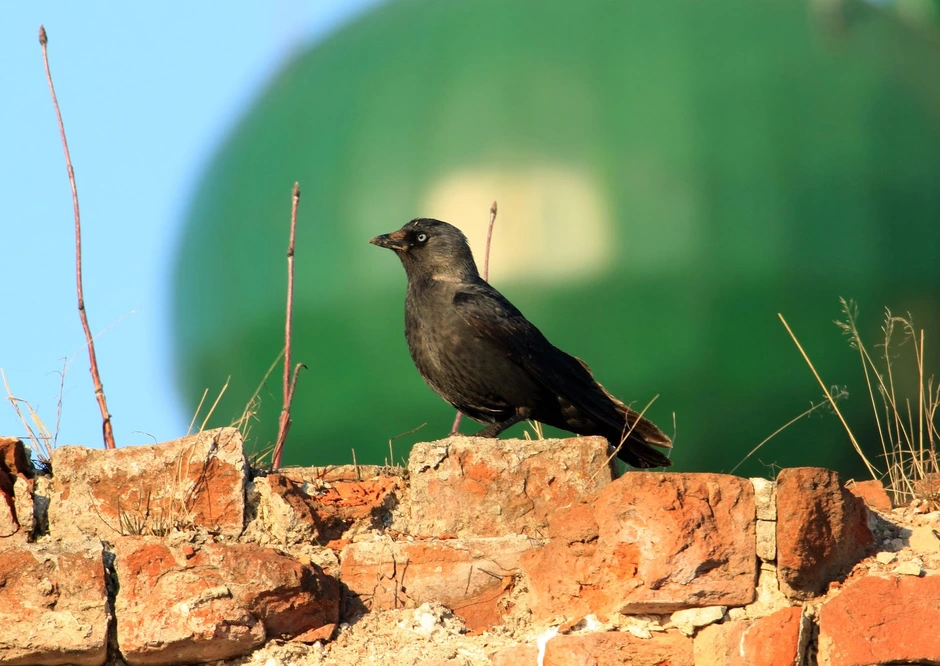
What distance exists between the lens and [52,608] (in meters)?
4.33

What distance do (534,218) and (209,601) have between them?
11.3 metres

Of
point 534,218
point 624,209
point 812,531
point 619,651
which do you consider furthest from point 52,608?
point 624,209

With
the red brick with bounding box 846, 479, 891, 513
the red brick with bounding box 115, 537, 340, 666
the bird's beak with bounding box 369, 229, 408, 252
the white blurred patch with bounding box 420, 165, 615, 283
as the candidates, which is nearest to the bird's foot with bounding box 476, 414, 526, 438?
the bird's beak with bounding box 369, 229, 408, 252

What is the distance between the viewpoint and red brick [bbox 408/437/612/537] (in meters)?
4.81

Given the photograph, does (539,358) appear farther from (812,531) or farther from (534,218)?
(534,218)

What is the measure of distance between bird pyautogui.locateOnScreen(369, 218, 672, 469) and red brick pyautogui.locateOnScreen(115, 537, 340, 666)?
7.35 feet

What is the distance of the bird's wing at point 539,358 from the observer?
661cm

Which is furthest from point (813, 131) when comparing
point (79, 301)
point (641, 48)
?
point (79, 301)

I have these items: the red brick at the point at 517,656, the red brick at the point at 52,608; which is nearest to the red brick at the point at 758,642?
the red brick at the point at 517,656

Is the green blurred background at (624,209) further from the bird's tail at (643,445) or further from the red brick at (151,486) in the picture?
the red brick at (151,486)

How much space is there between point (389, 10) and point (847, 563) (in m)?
A: 15.3

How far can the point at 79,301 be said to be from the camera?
18.6 ft

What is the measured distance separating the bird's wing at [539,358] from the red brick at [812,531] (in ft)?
6.57

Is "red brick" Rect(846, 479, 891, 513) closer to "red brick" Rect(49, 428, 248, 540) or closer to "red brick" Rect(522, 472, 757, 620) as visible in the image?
"red brick" Rect(522, 472, 757, 620)
